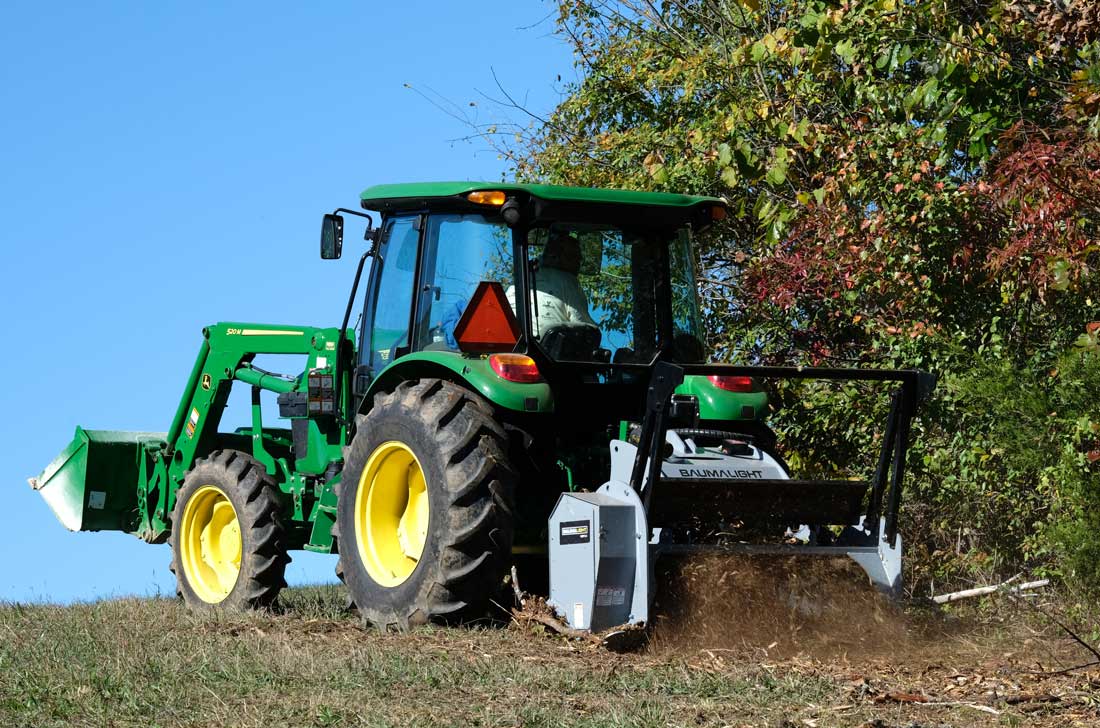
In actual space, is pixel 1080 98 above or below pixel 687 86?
below

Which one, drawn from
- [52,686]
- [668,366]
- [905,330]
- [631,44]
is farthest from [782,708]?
[631,44]

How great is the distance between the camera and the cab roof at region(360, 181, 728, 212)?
7.84m

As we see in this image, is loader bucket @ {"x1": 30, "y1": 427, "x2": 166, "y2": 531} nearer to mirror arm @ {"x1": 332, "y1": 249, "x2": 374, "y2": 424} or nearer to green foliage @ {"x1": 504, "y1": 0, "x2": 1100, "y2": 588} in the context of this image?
mirror arm @ {"x1": 332, "y1": 249, "x2": 374, "y2": 424}

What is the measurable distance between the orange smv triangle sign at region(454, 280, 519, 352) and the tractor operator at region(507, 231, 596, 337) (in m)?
0.12

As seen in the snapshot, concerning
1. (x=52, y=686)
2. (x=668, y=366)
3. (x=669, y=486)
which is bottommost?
(x=52, y=686)

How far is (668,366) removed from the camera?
7012mm

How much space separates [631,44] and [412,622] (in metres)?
8.83

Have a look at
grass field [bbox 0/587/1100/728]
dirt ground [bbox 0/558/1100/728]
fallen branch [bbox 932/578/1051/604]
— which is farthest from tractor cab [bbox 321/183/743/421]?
fallen branch [bbox 932/578/1051/604]

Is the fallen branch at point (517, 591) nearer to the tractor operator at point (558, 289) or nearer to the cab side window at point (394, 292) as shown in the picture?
the tractor operator at point (558, 289)

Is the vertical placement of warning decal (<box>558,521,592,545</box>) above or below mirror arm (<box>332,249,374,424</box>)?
below

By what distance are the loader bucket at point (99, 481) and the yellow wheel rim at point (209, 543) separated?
58.5 inches

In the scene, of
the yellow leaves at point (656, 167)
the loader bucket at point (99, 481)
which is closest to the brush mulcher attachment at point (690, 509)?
the yellow leaves at point (656, 167)

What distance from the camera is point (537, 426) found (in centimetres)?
791

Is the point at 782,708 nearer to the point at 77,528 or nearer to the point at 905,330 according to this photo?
the point at 905,330
